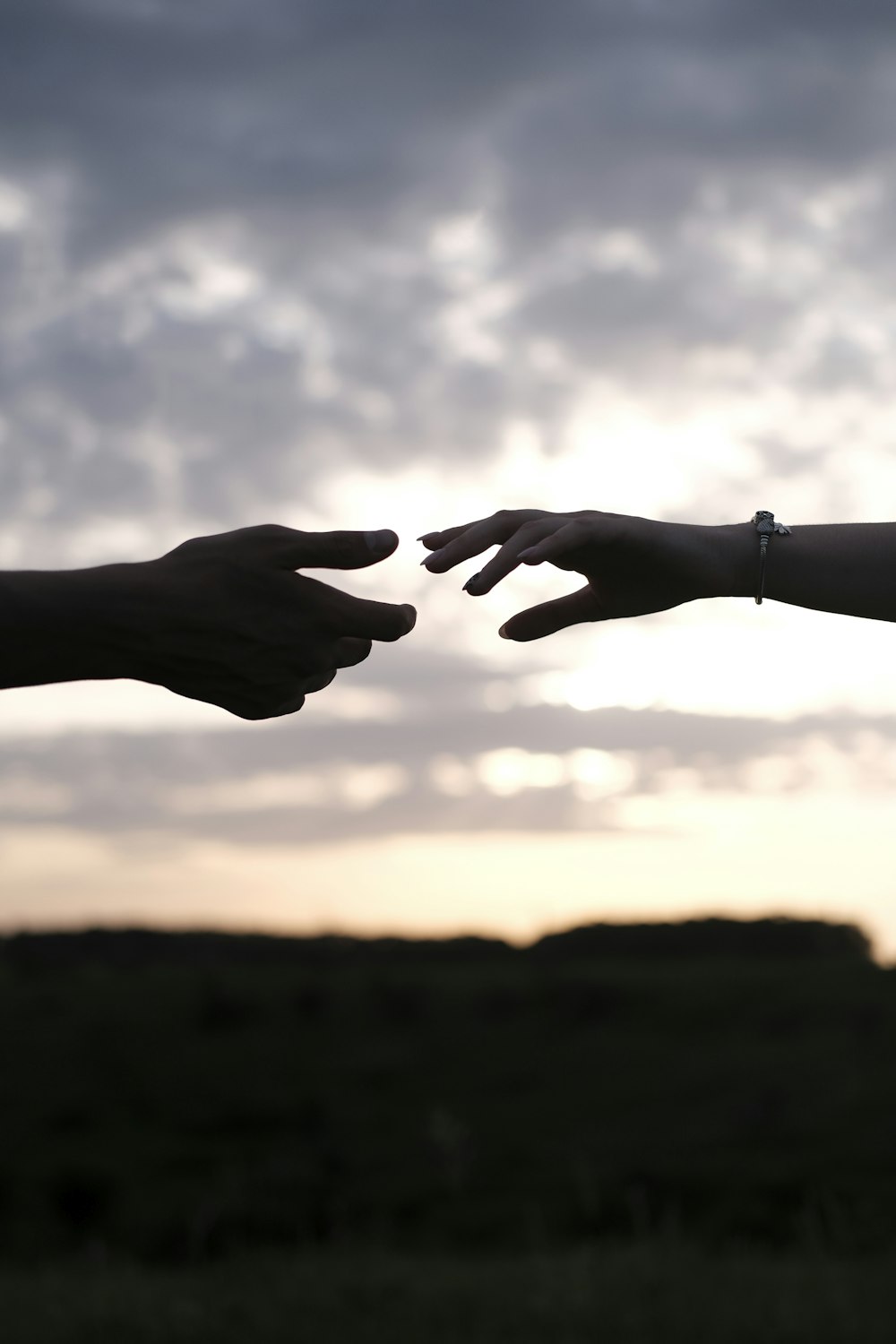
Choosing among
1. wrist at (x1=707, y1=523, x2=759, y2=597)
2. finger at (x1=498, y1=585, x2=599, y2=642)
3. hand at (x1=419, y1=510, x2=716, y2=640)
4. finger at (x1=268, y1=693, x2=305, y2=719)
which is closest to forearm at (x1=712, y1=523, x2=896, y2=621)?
wrist at (x1=707, y1=523, x2=759, y2=597)

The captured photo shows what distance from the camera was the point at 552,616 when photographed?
13.3 ft

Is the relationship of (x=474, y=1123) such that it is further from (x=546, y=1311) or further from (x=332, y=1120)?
(x=546, y=1311)

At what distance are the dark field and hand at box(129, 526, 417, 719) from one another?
4.96 m

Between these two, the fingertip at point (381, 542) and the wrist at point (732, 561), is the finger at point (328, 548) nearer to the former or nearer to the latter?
the fingertip at point (381, 542)

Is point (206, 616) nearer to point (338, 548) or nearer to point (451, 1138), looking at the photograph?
point (338, 548)

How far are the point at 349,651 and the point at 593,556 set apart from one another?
1.24 meters

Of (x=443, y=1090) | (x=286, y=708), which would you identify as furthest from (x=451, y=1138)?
(x=286, y=708)

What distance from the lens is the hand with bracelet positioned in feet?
12.6

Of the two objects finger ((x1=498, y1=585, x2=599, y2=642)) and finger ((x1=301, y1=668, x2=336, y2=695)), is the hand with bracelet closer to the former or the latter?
finger ((x1=498, y1=585, x2=599, y2=642))

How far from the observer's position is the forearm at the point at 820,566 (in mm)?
4102

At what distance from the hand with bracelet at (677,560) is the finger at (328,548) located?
0.44 metres

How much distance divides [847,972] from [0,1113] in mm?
11306

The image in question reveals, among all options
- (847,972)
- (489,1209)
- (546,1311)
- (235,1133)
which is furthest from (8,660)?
(847,972)

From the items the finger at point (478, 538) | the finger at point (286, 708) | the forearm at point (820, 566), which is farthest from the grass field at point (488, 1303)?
the finger at point (478, 538)
